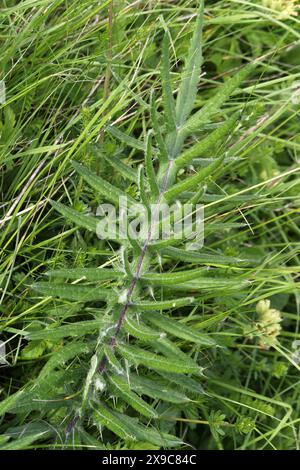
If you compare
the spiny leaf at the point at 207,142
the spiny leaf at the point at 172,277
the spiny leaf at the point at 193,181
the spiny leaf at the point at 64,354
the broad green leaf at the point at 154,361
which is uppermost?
the spiny leaf at the point at 207,142

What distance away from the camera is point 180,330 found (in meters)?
1.44

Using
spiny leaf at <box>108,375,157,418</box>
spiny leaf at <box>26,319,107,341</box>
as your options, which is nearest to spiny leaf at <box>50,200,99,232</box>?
spiny leaf at <box>26,319,107,341</box>

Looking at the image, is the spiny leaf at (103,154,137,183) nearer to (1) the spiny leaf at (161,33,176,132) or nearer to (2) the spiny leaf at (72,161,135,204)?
(2) the spiny leaf at (72,161,135,204)

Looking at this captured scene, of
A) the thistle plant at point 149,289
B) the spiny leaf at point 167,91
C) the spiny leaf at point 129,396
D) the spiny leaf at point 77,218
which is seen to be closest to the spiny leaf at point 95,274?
the thistle plant at point 149,289

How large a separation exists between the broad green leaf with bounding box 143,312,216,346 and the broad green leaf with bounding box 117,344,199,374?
0.06m

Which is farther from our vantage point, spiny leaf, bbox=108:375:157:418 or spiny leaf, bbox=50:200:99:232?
spiny leaf, bbox=50:200:99:232

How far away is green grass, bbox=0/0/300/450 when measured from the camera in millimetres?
1539

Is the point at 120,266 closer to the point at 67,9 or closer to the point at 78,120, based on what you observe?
the point at 78,120

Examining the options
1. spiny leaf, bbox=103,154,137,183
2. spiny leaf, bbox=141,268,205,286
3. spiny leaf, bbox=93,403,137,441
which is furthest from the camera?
spiny leaf, bbox=103,154,137,183

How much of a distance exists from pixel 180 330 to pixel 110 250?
48 centimetres

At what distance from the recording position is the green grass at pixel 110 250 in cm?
154

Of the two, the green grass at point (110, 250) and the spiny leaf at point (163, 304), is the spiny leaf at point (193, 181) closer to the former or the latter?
the green grass at point (110, 250)
